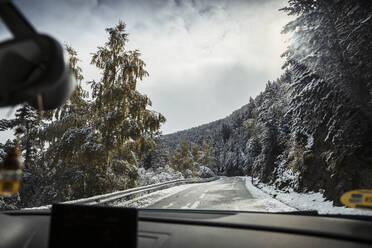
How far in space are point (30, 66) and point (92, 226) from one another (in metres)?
0.99

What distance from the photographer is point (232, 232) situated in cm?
171

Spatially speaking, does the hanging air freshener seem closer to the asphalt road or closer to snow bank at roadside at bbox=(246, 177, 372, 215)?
snow bank at roadside at bbox=(246, 177, 372, 215)

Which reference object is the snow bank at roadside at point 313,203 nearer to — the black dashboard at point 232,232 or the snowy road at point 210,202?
the snowy road at point 210,202

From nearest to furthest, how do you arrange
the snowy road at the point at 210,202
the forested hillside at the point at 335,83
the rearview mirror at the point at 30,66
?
the rearview mirror at the point at 30,66 → the forested hillside at the point at 335,83 → the snowy road at the point at 210,202

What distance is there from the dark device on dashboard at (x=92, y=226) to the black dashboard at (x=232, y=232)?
3 cm

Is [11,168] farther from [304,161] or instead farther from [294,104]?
[304,161]

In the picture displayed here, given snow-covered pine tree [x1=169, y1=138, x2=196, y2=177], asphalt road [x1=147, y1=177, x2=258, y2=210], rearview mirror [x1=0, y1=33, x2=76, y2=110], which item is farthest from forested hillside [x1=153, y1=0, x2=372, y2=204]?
snow-covered pine tree [x1=169, y1=138, x2=196, y2=177]

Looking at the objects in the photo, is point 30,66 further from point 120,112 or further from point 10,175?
point 120,112

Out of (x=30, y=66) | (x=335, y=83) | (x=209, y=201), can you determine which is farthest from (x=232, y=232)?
(x=209, y=201)

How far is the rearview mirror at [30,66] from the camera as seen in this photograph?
2.64 ft

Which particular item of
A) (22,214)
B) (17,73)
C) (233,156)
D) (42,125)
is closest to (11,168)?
(17,73)

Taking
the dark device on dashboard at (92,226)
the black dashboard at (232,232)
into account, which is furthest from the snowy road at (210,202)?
the dark device on dashboard at (92,226)

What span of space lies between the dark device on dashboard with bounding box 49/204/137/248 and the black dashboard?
0.03m

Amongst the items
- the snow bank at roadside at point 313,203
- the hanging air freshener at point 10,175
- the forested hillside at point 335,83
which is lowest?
the snow bank at roadside at point 313,203
